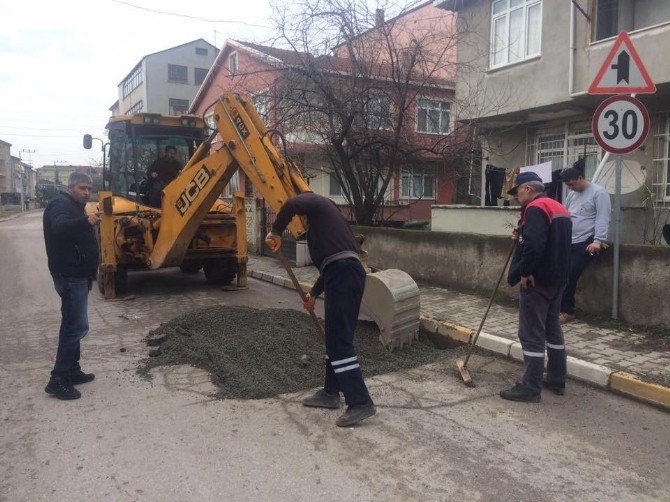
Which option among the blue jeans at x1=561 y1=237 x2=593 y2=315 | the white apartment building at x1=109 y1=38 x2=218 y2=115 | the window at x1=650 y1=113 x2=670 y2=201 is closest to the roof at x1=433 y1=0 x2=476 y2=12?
the window at x1=650 y1=113 x2=670 y2=201

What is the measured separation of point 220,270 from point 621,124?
7.25 m

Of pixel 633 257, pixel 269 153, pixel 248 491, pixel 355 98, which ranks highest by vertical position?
pixel 355 98

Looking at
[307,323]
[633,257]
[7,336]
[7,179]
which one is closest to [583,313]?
[633,257]

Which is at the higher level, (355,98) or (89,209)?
(355,98)

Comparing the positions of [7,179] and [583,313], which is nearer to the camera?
[583,313]

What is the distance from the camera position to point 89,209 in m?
10.8

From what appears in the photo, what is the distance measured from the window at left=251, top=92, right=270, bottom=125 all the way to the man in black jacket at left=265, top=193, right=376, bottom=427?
8.81 metres

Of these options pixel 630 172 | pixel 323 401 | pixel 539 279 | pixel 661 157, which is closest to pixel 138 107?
pixel 630 172

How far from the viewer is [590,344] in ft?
19.6

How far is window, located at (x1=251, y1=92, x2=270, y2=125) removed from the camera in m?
12.5

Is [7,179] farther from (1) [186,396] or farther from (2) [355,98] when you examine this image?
(1) [186,396]

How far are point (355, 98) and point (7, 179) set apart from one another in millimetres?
84847

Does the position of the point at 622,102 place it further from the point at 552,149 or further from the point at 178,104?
the point at 178,104

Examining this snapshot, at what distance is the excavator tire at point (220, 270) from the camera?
1045 centimetres
